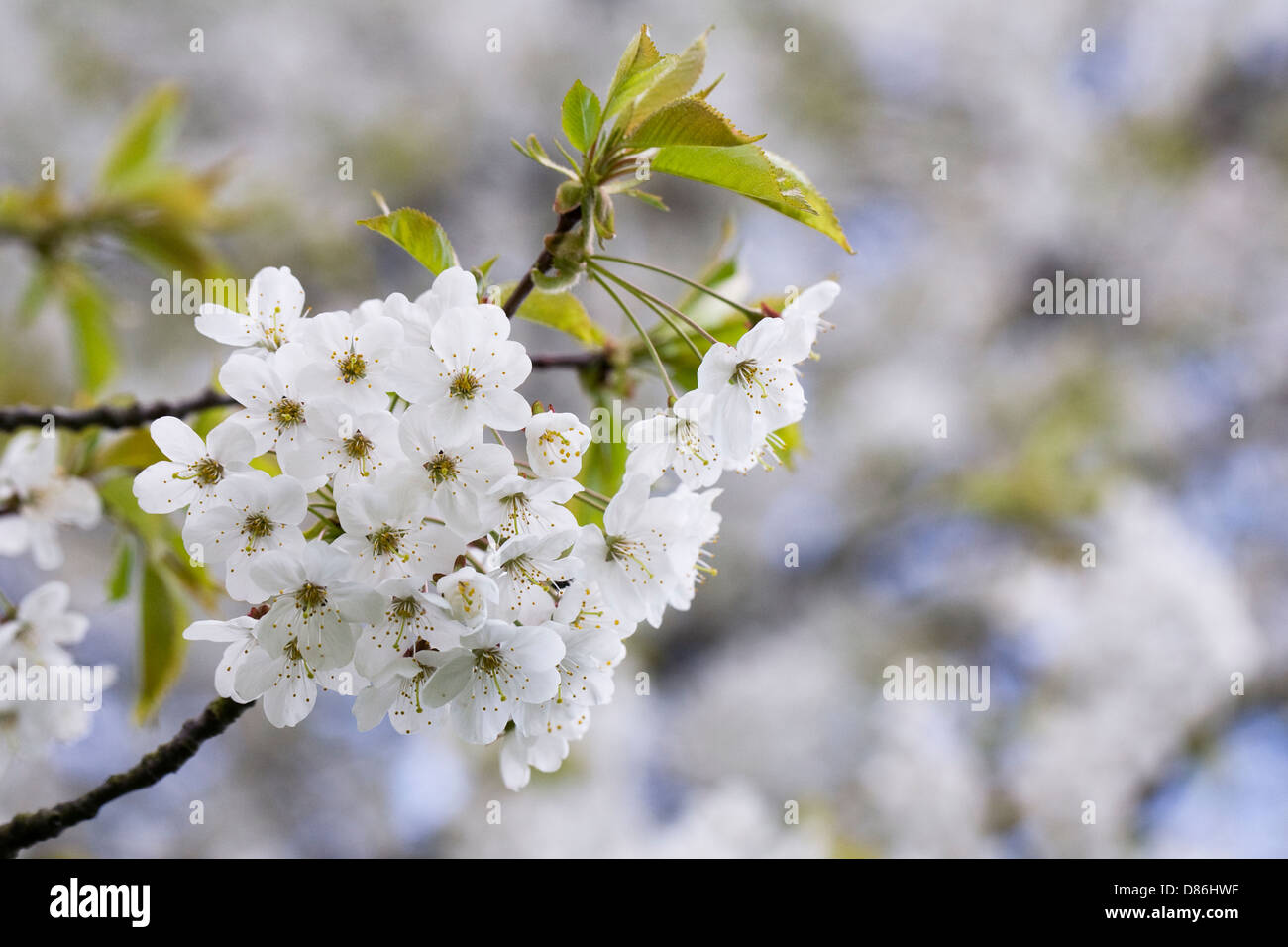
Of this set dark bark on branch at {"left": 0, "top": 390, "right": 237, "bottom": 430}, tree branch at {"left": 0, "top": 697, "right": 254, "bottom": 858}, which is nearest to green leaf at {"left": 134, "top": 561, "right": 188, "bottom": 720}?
dark bark on branch at {"left": 0, "top": 390, "right": 237, "bottom": 430}

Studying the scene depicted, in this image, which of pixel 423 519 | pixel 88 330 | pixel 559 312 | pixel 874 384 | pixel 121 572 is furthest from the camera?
pixel 874 384

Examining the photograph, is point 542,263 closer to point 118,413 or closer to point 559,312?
point 559,312

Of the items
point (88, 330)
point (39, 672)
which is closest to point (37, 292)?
point (88, 330)

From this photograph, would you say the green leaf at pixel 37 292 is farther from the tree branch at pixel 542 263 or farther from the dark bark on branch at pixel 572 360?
the tree branch at pixel 542 263

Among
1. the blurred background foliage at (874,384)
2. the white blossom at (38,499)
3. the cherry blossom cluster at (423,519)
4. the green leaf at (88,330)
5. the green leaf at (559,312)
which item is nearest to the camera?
the cherry blossom cluster at (423,519)

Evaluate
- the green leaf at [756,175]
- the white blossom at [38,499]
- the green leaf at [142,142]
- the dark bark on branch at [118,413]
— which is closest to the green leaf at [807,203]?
the green leaf at [756,175]

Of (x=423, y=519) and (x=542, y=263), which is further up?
(x=542, y=263)
